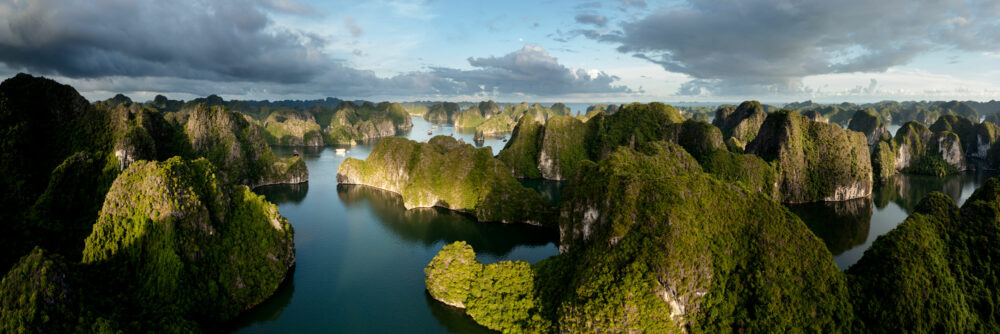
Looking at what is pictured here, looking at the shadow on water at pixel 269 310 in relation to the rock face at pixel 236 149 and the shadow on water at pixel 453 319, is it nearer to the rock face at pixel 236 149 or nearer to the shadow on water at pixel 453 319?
the shadow on water at pixel 453 319

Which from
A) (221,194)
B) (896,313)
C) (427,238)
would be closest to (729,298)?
(896,313)

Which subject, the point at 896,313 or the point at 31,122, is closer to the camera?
the point at 896,313

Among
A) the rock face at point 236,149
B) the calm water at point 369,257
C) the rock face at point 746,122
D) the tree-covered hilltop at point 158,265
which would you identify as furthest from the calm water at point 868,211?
the rock face at point 236,149

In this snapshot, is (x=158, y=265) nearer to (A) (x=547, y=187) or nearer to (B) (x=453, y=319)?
(B) (x=453, y=319)

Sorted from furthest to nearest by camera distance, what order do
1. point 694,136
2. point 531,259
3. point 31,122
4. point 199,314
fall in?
point 694,136 < point 31,122 < point 531,259 < point 199,314

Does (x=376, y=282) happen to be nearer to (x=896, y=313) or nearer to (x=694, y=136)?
(x=896, y=313)
